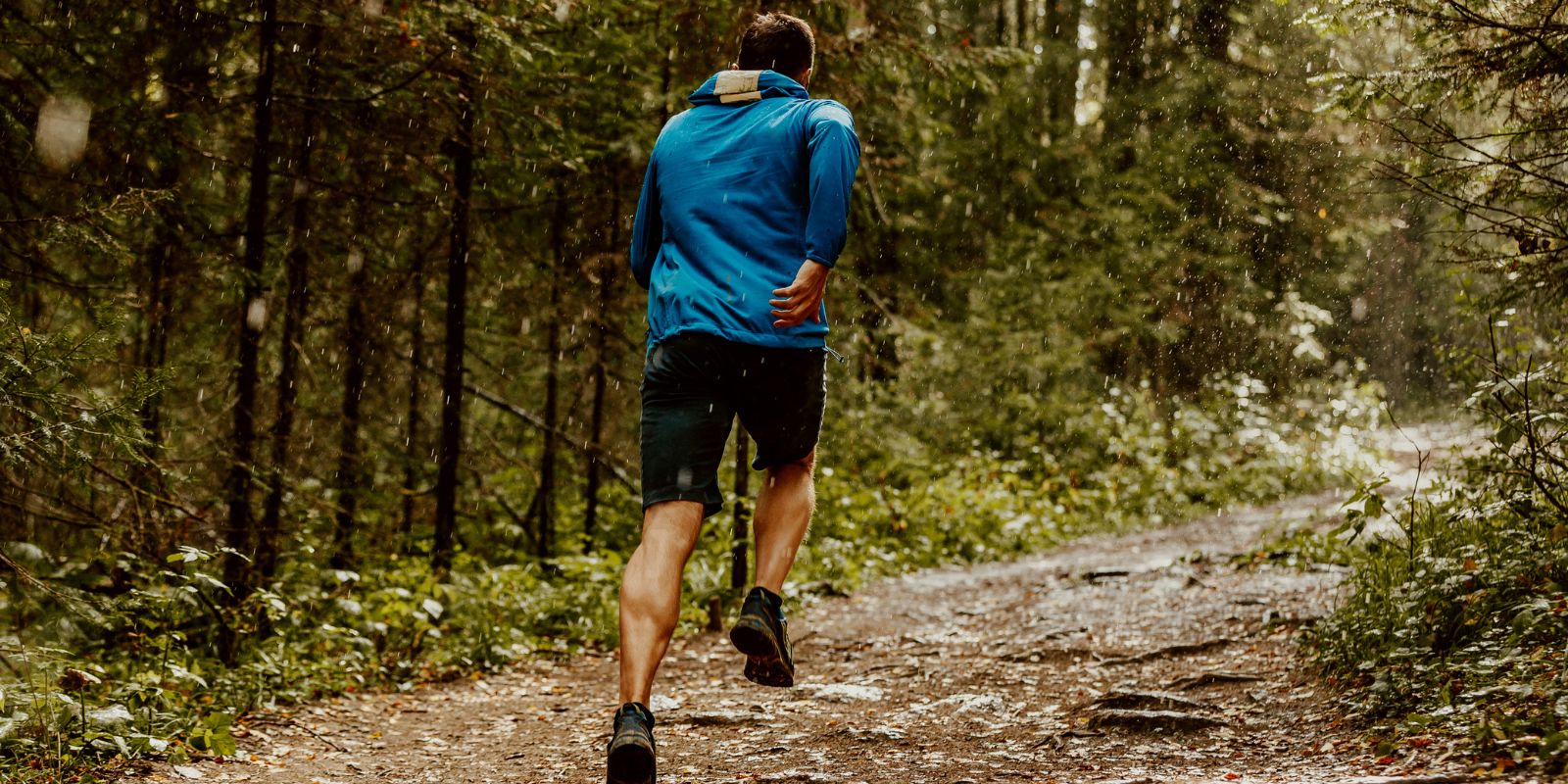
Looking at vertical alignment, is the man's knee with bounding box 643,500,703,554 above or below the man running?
below

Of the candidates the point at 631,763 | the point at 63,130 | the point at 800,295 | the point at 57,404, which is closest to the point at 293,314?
the point at 63,130

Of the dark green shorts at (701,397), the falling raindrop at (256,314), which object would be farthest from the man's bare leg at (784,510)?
the falling raindrop at (256,314)

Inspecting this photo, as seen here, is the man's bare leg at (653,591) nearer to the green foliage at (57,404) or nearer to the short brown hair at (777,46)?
the short brown hair at (777,46)

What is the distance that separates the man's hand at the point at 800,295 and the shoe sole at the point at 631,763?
1.23 metres

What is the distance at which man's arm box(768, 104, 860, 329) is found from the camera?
3107mm

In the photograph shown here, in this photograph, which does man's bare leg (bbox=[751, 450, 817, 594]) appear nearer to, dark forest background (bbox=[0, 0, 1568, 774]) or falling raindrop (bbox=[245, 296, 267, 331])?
dark forest background (bbox=[0, 0, 1568, 774])

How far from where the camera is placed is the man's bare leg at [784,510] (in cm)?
346

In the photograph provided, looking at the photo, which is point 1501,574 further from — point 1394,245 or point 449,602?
point 1394,245

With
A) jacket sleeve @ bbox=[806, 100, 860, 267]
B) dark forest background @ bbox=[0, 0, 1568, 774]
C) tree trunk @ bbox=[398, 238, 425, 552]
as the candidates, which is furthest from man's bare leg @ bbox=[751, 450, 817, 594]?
tree trunk @ bbox=[398, 238, 425, 552]

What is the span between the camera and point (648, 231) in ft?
11.7

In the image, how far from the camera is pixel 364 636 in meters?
6.37

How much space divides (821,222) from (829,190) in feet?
0.31

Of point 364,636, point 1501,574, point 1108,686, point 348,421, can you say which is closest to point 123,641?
point 364,636

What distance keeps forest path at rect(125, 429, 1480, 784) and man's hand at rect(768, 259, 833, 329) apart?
4.92 feet
